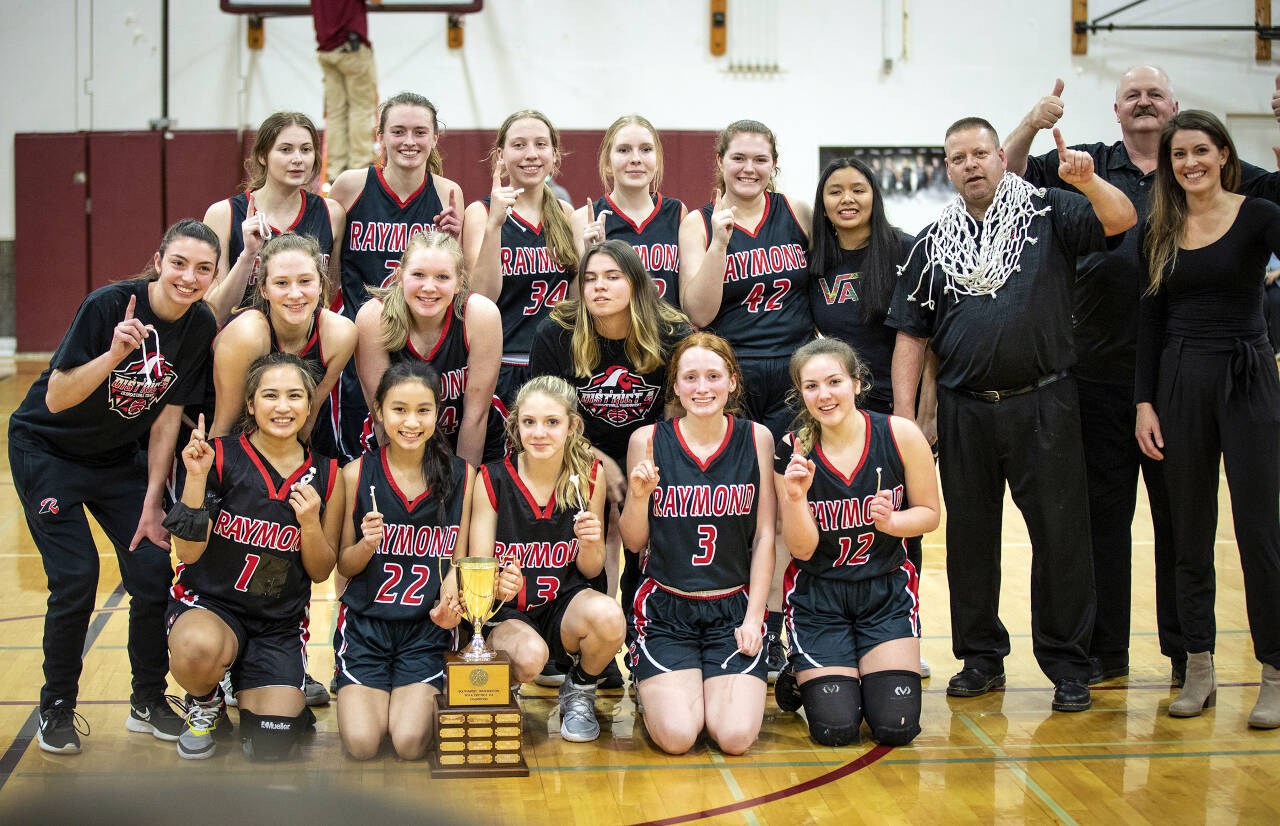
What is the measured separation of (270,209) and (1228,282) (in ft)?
10.6

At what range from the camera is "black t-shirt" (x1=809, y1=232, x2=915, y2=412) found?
420 cm

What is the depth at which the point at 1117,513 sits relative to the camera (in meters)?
4.18

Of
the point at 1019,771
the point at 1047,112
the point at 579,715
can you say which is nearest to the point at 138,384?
the point at 579,715

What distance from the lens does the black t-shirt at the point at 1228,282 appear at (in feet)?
12.2

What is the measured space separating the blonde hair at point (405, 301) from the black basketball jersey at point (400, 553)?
44 cm

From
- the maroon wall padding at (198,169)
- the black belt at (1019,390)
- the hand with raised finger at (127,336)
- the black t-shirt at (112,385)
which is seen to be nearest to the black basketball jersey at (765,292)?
the black belt at (1019,390)

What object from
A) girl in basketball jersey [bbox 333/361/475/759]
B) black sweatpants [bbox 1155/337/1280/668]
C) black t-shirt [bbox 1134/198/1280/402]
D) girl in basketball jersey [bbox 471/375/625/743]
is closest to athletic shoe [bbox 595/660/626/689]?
girl in basketball jersey [bbox 471/375/625/743]

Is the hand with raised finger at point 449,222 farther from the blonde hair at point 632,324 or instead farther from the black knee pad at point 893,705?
the black knee pad at point 893,705

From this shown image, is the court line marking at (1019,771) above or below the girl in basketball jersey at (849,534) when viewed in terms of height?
below

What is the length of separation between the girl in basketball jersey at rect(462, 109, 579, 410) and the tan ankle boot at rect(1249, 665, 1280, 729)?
267 cm

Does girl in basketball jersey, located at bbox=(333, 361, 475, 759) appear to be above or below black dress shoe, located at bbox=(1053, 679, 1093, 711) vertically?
above

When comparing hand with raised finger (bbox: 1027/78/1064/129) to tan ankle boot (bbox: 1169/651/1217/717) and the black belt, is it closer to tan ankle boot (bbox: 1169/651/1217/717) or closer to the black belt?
the black belt

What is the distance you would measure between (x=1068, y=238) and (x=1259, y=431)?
0.84 metres

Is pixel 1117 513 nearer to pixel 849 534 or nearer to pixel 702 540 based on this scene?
pixel 849 534
